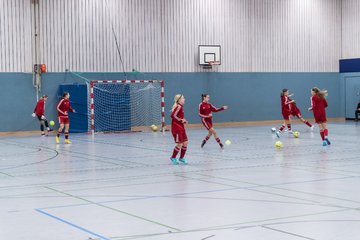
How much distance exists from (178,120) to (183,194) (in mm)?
5132

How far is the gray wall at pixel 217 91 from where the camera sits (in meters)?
31.8

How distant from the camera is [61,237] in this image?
26.1 ft

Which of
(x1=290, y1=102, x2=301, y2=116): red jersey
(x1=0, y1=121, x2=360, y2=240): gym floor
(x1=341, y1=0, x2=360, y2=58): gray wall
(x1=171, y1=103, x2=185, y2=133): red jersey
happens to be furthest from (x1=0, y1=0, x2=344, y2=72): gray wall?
(x1=171, y1=103, x2=185, y2=133): red jersey

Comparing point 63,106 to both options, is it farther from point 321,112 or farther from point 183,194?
point 183,194

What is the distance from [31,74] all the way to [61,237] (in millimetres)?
25138

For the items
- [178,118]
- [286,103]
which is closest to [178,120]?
[178,118]

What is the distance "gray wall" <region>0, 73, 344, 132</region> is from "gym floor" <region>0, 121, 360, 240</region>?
1177 centimetres

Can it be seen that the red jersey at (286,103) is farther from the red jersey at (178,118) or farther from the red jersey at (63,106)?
the red jersey at (178,118)

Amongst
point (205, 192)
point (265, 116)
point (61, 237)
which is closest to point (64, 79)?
point (265, 116)

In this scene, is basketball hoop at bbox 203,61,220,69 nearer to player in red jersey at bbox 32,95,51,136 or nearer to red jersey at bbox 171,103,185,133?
player in red jersey at bbox 32,95,51,136

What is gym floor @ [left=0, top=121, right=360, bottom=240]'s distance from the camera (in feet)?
27.1

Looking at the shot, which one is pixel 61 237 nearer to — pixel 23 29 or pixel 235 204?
pixel 235 204

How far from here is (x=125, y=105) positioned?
33531 millimetres

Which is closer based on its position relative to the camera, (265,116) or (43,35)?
(43,35)
